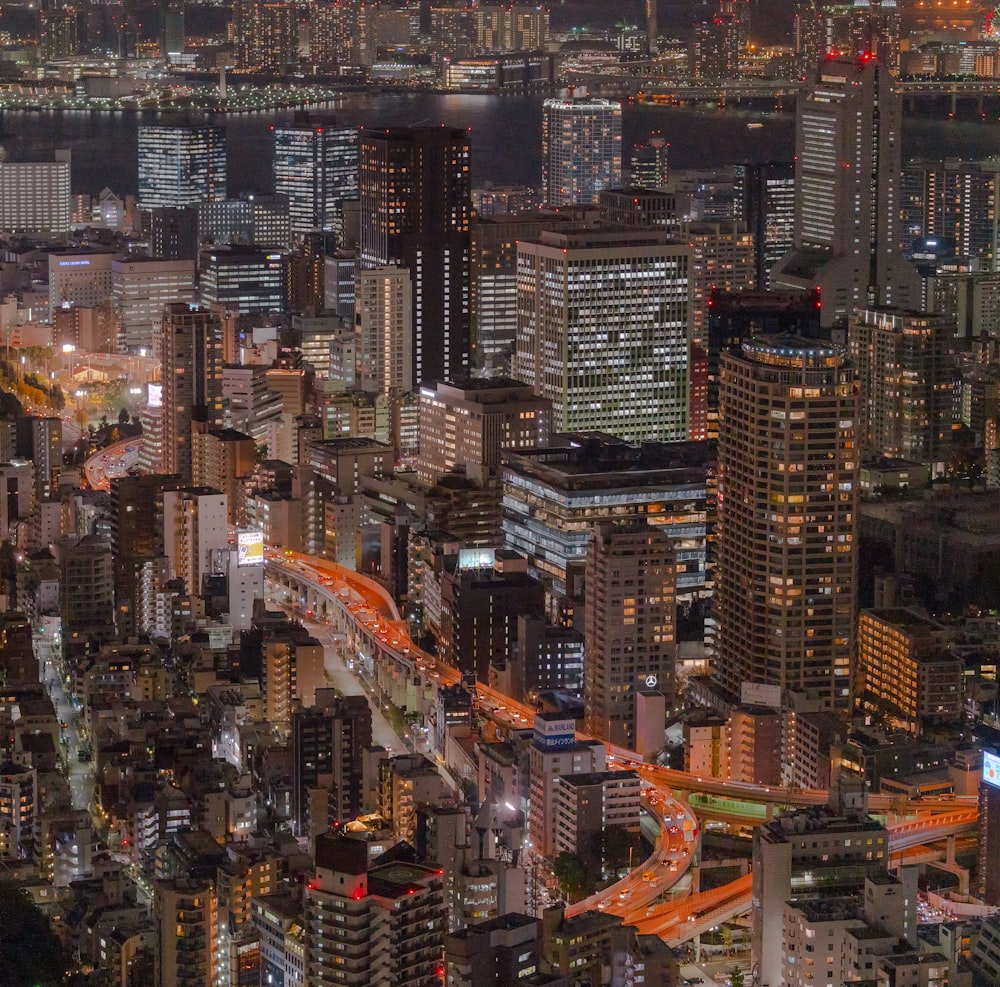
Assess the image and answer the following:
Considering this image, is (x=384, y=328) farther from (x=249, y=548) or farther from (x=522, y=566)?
(x=522, y=566)

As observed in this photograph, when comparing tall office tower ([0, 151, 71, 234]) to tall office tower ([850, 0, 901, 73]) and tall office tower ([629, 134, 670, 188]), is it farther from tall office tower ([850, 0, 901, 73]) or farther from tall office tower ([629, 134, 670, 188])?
tall office tower ([850, 0, 901, 73])

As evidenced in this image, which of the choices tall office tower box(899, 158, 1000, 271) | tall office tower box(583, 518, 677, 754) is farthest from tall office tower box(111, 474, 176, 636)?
tall office tower box(899, 158, 1000, 271)

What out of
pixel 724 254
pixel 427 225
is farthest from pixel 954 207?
pixel 427 225

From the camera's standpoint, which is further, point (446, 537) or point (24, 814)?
point (446, 537)

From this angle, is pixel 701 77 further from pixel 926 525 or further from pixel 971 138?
pixel 926 525

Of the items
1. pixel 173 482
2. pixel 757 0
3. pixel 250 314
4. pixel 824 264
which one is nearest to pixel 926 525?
pixel 173 482
